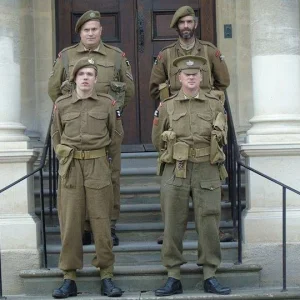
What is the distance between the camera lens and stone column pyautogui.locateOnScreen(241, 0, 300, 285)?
832cm

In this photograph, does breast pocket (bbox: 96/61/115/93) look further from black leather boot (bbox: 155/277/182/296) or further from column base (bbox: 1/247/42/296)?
black leather boot (bbox: 155/277/182/296)

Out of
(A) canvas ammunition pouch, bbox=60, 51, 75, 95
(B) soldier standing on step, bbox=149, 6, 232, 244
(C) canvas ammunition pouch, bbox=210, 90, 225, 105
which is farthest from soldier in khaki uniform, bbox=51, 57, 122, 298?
(C) canvas ammunition pouch, bbox=210, 90, 225, 105

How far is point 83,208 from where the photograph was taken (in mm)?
7559

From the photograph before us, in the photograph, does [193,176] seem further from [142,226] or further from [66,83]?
[66,83]

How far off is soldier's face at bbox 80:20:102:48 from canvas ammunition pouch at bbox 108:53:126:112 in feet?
1.00

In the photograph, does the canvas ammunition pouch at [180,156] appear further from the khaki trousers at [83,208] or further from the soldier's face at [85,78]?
the soldier's face at [85,78]

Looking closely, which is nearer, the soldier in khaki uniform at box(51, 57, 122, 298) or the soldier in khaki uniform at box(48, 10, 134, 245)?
the soldier in khaki uniform at box(51, 57, 122, 298)

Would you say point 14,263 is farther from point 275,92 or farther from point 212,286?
point 275,92

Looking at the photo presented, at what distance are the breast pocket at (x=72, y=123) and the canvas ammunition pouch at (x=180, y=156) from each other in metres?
0.85

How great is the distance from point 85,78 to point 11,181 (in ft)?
4.79

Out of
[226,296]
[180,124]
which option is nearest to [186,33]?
[180,124]

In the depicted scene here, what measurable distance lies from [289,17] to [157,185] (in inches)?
86.6

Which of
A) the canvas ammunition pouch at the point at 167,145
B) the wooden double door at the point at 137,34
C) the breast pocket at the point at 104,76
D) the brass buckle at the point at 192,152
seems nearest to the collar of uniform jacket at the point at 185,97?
the canvas ammunition pouch at the point at 167,145

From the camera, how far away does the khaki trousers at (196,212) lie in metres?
7.55
